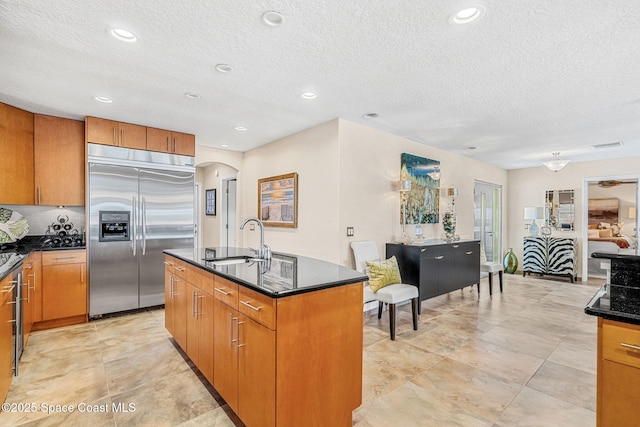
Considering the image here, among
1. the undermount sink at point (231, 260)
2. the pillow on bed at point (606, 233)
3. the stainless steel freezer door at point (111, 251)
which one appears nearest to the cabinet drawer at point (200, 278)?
the undermount sink at point (231, 260)

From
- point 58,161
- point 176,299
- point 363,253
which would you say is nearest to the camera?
point 176,299

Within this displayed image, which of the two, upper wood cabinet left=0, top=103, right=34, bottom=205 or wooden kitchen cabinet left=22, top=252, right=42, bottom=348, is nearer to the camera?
wooden kitchen cabinet left=22, top=252, right=42, bottom=348

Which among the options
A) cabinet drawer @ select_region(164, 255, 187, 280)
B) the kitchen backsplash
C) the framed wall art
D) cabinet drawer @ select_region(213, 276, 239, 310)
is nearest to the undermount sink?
cabinet drawer @ select_region(164, 255, 187, 280)

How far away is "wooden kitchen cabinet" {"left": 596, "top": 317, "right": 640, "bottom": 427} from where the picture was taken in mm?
1304

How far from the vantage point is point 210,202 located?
23.1ft

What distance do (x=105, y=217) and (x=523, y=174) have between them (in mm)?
8554

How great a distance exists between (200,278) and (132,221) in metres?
2.34

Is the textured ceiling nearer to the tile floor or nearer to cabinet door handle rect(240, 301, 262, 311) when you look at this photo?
cabinet door handle rect(240, 301, 262, 311)

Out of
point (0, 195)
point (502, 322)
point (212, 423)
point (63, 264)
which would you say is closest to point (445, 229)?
point (502, 322)

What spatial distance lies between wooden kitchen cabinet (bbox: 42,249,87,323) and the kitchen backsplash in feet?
2.37

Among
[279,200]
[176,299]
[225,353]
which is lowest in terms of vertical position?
[225,353]

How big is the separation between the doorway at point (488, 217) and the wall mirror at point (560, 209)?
0.98m

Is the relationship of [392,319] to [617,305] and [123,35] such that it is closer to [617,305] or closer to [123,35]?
[617,305]

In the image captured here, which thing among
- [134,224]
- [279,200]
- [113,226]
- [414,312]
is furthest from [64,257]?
[414,312]
